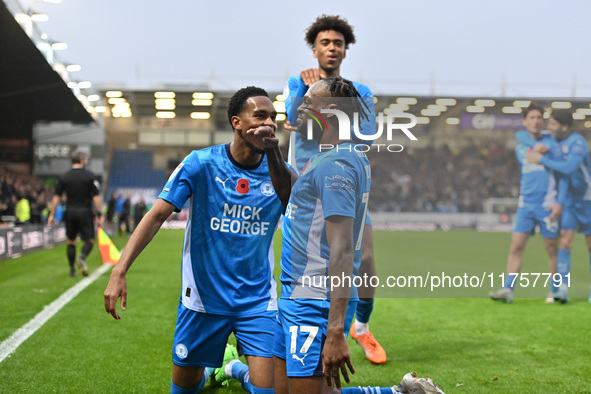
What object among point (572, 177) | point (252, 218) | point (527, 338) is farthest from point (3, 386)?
point (572, 177)

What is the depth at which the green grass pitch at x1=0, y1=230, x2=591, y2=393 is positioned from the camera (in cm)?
455

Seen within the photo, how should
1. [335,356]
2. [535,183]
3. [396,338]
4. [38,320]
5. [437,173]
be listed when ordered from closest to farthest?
[335,356] → [437,173] → [396,338] → [38,320] → [535,183]

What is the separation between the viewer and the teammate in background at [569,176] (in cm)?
816

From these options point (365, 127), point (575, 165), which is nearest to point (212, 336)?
point (365, 127)

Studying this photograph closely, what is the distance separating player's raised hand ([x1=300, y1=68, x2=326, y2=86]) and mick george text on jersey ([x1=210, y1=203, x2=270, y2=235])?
0.97m

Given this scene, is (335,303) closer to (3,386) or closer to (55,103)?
(3,386)

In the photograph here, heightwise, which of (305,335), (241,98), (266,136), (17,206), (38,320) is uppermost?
(241,98)

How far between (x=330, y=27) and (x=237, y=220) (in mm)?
1740

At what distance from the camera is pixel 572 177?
8656mm

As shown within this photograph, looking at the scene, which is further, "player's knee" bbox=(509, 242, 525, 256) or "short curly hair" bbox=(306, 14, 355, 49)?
"player's knee" bbox=(509, 242, 525, 256)

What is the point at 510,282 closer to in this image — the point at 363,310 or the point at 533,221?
the point at 533,221

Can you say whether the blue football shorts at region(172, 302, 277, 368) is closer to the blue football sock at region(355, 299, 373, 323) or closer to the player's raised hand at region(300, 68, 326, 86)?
the player's raised hand at region(300, 68, 326, 86)

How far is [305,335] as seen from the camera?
2.76m

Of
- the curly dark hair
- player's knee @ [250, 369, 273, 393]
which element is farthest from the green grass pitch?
the curly dark hair
